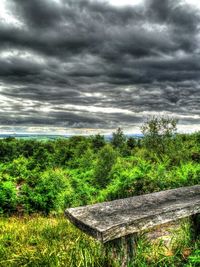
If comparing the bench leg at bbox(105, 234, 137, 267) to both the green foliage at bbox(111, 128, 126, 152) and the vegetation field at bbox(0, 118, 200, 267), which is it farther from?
the green foliage at bbox(111, 128, 126, 152)

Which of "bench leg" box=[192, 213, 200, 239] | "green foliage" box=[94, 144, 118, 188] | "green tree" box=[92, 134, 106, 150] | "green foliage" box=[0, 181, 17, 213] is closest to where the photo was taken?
"bench leg" box=[192, 213, 200, 239]

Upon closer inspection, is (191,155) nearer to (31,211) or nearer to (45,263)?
(31,211)

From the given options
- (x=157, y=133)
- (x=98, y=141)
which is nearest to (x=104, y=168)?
(x=157, y=133)

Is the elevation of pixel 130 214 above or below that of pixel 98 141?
above

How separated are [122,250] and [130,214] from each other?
447 millimetres

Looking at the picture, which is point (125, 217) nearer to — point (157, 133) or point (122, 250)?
point (122, 250)

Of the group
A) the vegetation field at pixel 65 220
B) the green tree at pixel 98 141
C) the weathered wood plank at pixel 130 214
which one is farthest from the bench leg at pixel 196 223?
the green tree at pixel 98 141

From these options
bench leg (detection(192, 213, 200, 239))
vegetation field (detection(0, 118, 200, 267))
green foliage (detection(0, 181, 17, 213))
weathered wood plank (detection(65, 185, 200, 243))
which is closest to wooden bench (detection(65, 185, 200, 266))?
weathered wood plank (detection(65, 185, 200, 243))

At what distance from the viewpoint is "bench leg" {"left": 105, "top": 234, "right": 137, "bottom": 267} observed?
323 cm

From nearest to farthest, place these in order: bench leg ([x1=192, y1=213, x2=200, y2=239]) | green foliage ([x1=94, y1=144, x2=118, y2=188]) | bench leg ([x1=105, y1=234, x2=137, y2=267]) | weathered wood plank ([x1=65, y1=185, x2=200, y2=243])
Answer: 1. weathered wood plank ([x1=65, y1=185, x2=200, y2=243])
2. bench leg ([x1=105, y1=234, x2=137, y2=267])
3. bench leg ([x1=192, y1=213, x2=200, y2=239])
4. green foliage ([x1=94, y1=144, x2=118, y2=188])

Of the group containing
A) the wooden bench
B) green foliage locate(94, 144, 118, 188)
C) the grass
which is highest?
the wooden bench

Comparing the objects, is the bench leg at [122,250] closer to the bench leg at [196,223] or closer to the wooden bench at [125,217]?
the wooden bench at [125,217]

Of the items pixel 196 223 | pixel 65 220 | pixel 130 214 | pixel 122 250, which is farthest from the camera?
pixel 65 220

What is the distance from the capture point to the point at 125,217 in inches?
132
